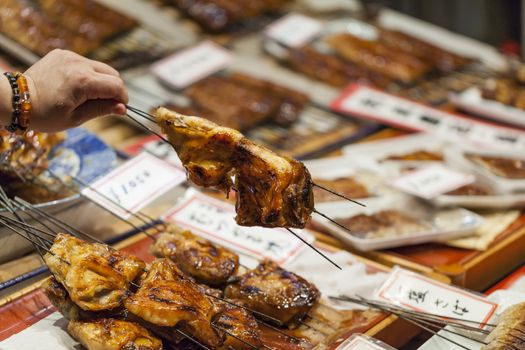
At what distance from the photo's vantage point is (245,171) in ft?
9.77

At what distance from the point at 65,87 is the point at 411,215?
2288mm

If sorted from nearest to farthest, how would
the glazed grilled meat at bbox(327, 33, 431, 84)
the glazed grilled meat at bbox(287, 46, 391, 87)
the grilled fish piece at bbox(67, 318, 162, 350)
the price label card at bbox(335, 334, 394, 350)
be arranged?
the grilled fish piece at bbox(67, 318, 162, 350) < the price label card at bbox(335, 334, 394, 350) < the glazed grilled meat at bbox(287, 46, 391, 87) < the glazed grilled meat at bbox(327, 33, 431, 84)

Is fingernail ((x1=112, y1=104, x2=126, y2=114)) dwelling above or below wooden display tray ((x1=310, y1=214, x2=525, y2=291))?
above

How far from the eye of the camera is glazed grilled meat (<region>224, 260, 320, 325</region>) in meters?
3.32

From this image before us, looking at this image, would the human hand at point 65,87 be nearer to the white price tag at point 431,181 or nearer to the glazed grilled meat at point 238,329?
the glazed grilled meat at point 238,329

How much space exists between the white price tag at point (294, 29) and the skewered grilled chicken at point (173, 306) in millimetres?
4068

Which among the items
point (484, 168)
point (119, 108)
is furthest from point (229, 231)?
point (484, 168)

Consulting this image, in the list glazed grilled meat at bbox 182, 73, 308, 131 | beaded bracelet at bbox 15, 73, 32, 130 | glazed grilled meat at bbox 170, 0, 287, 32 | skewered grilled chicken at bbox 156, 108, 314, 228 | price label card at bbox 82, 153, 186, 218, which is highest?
beaded bracelet at bbox 15, 73, 32, 130

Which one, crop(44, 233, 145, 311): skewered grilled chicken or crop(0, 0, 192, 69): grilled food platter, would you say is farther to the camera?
crop(0, 0, 192, 69): grilled food platter

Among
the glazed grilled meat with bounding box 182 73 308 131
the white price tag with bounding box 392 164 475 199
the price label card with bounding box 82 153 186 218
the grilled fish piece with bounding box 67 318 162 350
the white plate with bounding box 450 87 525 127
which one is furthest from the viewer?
the white plate with bounding box 450 87 525 127

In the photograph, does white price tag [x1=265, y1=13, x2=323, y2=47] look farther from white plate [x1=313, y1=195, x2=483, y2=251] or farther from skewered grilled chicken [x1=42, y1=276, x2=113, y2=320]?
skewered grilled chicken [x1=42, y1=276, x2=113, y2=320]

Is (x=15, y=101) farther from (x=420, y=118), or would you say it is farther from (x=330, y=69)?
(x=330, y=69)

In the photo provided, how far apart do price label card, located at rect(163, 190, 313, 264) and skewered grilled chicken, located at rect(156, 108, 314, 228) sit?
924 millimetres

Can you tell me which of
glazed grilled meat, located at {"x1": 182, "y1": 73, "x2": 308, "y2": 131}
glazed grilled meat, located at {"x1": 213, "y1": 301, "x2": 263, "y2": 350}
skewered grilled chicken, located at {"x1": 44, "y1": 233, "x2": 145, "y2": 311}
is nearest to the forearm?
skewered grilled chicken, located at {"x1": 44, "y1": 233, "x2": 145, "y2": 311}
